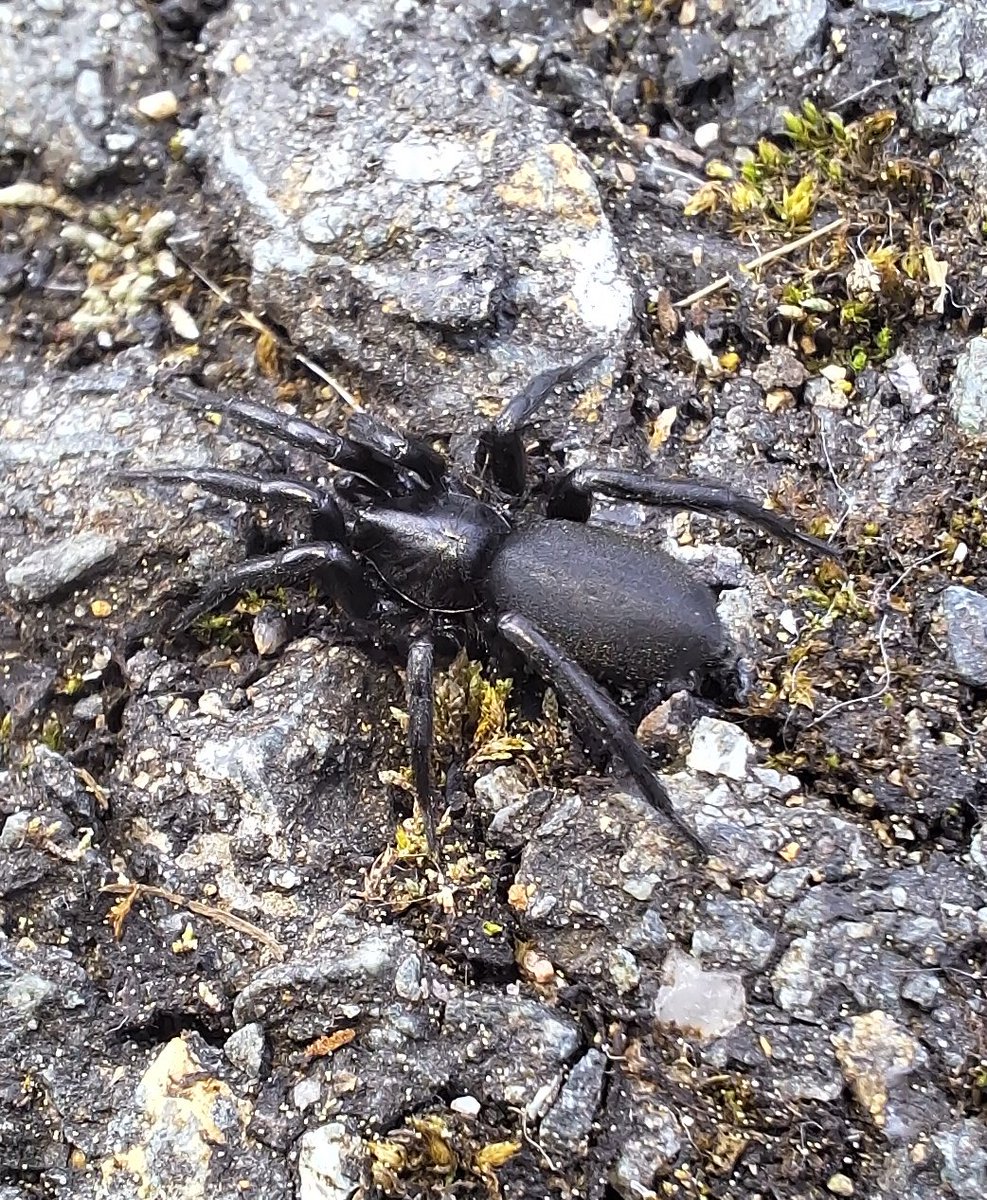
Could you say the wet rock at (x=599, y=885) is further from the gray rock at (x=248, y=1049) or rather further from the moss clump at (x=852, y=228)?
the moss clump at (x=852, y=228)

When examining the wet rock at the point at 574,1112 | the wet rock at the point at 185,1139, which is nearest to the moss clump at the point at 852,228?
the wet rock at the point at 574,1112

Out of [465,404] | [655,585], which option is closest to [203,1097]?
[655,585]

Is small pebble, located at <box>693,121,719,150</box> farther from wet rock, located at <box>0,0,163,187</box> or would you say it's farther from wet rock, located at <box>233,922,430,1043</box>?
wet rock, located at <box>233,922,430,1043</box>

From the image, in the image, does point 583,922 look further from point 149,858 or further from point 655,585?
point 149,858

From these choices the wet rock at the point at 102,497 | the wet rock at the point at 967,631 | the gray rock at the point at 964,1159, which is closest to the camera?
the gray rock at the point at 964,1159

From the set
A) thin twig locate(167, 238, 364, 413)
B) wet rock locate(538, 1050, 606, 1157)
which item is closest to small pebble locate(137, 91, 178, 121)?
thin twig locate(167, 238, 364, 413)

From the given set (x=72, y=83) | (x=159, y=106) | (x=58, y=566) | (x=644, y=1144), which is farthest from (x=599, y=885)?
(x=72, y=83)
